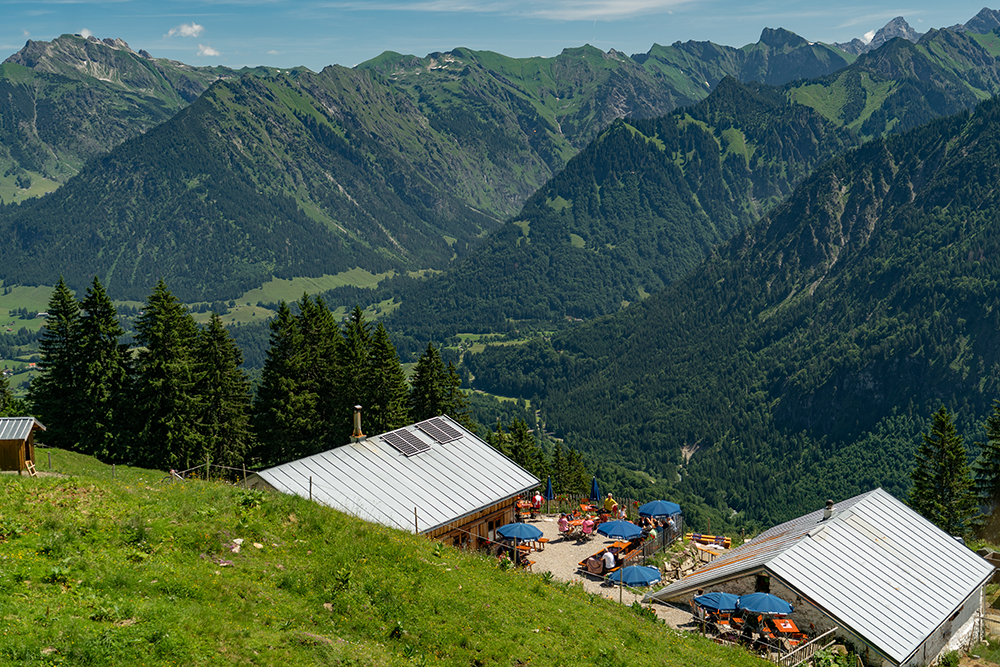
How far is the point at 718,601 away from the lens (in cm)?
4344

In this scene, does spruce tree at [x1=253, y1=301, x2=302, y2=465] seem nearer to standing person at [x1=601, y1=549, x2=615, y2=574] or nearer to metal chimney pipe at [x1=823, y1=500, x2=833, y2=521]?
standing person at [x1=601, y1=549, x2=615, y2=574]

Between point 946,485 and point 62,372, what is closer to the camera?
point 62,372

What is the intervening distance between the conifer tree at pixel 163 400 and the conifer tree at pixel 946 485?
240 feet

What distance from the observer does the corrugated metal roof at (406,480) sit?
165 ft

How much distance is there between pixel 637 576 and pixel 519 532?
8357mm

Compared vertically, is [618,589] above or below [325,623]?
below

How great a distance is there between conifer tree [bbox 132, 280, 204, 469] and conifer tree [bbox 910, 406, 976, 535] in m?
73.3

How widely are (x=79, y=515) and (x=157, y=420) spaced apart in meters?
40.6

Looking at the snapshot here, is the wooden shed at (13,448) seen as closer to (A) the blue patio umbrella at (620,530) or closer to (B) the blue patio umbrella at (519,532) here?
(B) the blue patio umbrella at (519,532)

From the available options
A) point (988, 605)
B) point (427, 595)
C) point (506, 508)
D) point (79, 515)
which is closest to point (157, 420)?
point (506, 508)

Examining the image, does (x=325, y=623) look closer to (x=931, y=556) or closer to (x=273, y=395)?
(x=931, y=556)

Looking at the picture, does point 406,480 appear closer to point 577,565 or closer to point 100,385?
point 577,565

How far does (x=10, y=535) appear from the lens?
27.7m

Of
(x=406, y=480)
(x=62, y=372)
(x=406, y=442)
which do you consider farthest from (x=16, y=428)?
(x=62, y=372)
